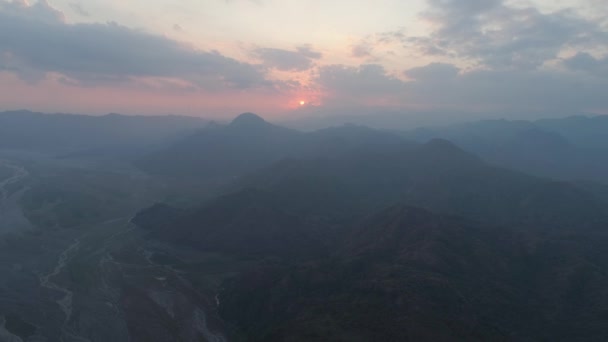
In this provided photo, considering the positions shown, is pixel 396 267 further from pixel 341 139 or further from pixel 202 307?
pixel 341 139

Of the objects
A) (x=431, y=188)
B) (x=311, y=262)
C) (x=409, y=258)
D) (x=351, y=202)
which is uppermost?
(x=431, y=188)

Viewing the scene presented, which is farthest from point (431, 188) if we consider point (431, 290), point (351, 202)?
point (431, 290)

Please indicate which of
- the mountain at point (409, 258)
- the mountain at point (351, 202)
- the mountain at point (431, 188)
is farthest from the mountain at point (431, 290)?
the mountain at point (431, 188)

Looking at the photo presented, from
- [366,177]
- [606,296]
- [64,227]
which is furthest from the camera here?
[366,177]

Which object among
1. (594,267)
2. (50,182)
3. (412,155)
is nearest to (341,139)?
(412,155)

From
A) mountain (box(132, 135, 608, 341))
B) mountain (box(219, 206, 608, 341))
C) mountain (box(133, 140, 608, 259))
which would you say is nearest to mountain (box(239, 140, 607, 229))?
mountain (box(133, 140, 608, 259))

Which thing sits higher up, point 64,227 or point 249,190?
point 249,190

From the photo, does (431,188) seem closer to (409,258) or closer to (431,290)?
(409,258)

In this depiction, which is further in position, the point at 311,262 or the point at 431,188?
the point at 431,188
